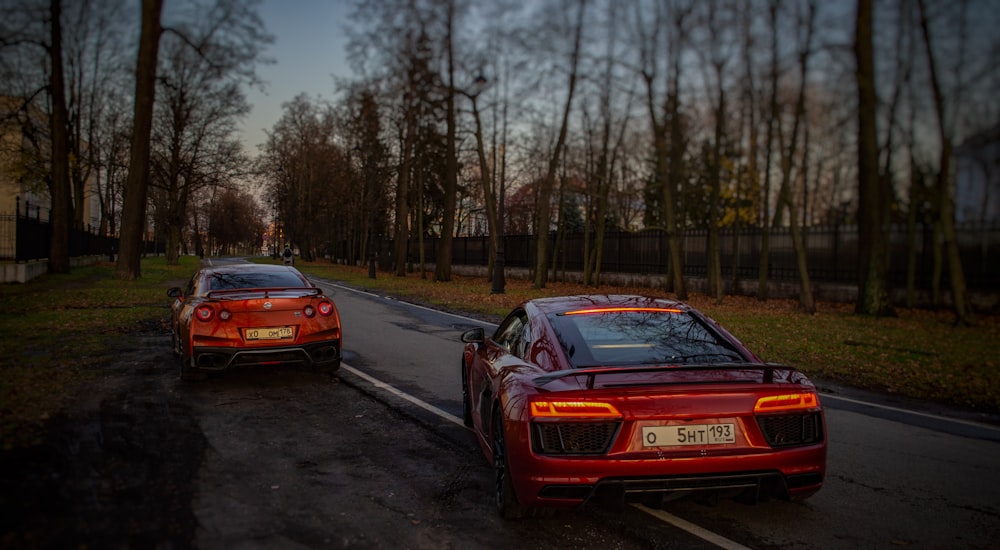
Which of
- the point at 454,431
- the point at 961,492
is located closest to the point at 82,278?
the point at 454,431

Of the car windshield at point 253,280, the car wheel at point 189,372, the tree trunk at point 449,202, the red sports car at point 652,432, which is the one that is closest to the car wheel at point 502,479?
the red sports car at point 652,432

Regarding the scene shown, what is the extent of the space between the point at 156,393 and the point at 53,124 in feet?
73.7

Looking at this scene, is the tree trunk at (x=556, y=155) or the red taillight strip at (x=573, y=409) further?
the tree trunk at (x=556, y=155)

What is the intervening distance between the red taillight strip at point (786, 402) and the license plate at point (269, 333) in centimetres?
555

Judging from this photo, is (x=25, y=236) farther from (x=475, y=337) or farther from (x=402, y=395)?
(x=475, y=337)

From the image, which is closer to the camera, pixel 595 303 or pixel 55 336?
pixel 595 303

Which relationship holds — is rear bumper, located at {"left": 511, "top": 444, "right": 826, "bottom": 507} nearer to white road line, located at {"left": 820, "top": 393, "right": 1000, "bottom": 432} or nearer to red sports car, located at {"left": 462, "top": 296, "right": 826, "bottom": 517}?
red sports car, located at {"left": 462, "top": 296, "right": 826, "bottom": 517}

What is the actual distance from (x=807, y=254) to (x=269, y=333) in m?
21.9

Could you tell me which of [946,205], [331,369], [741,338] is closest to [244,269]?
[331,369]

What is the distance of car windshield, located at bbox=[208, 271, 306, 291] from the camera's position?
831 centimetres

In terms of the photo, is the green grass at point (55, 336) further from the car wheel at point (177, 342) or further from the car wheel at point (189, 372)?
the car wheel at point (189, 372)

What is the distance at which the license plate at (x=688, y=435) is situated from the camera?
3551mm

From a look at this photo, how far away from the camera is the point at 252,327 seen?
7.61 meters

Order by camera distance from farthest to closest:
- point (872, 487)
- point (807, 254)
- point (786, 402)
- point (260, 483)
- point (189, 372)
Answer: point (807, 254) → point (189, 372) → point (872, 487) → point (260, 483) → point (786, 402)
